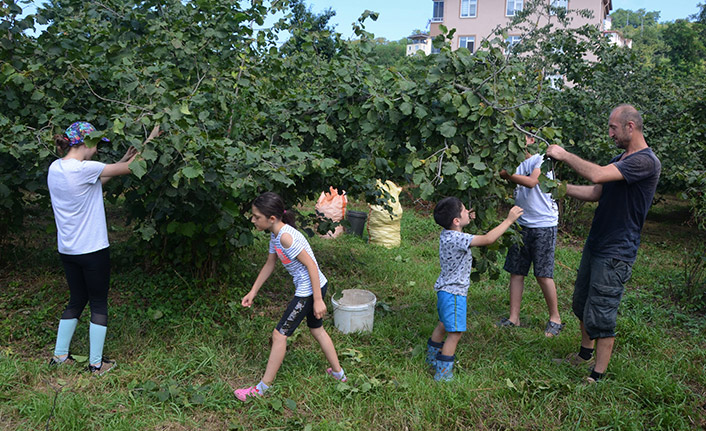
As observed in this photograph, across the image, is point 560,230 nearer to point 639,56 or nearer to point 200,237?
point 639,56

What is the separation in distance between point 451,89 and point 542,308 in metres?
2.65

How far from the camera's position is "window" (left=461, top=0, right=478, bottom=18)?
108 ft

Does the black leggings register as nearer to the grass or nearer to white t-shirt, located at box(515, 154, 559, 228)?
the grass

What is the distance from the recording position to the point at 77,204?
317cm

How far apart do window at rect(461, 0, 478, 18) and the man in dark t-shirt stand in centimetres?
3247

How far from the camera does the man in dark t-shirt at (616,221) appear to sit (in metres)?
3.15

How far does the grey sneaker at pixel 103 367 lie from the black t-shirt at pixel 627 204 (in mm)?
3281

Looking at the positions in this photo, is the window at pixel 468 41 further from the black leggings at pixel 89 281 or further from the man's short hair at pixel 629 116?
the black leggings at pixel 89 281

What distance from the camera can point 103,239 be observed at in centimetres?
329

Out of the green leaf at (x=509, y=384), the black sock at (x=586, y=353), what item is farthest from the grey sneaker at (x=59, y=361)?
the black sock at (x=586, y=353)

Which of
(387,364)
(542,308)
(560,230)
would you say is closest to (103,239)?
(387,364)

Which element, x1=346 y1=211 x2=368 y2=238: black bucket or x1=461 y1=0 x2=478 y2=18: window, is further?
x1=461 y1=0 x2=478 y2=18: window

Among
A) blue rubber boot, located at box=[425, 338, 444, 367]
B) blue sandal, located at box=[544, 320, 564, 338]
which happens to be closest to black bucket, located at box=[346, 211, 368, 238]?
blue sandal, located at box=[544, 320, 564, 338]

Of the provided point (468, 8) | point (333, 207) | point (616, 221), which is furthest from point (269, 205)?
point (468, 8)
